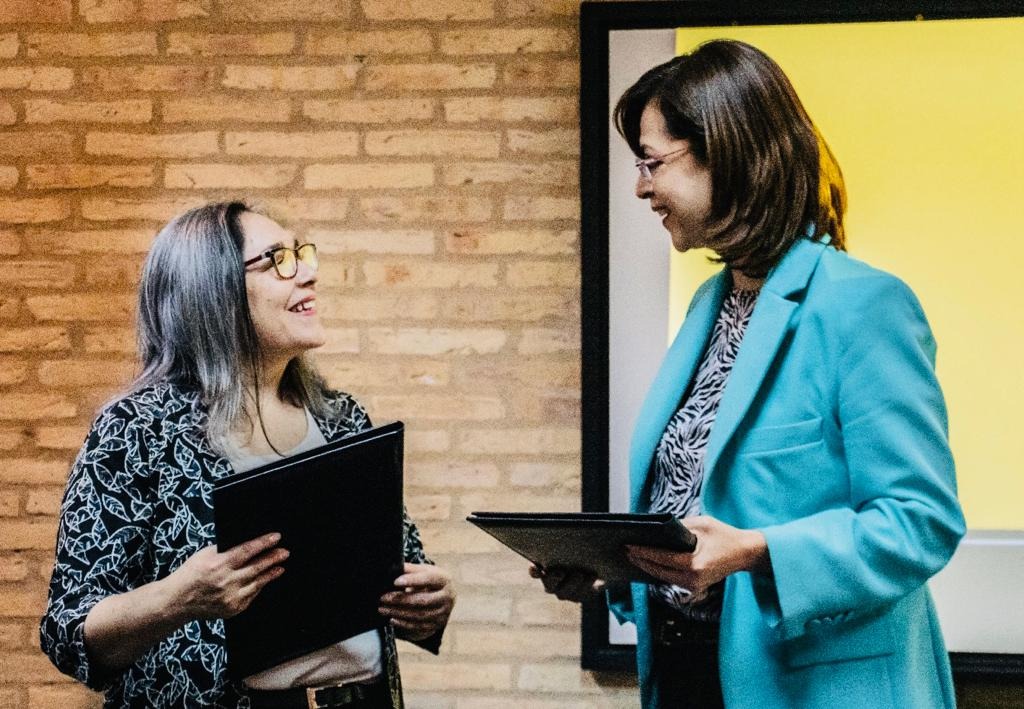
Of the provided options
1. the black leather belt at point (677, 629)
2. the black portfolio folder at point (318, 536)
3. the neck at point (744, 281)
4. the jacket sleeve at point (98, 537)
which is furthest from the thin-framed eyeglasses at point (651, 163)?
the jacket sleeve at point (98, 537)

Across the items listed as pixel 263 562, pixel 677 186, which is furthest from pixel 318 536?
pixel 677 186

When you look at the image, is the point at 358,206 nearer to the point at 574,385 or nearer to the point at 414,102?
the point at 414,102

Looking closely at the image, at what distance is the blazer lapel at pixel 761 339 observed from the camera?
61.6 inches

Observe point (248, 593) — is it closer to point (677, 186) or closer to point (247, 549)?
point (247, 549)

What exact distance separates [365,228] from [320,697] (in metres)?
1.43

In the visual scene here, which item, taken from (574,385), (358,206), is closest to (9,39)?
(358,206)

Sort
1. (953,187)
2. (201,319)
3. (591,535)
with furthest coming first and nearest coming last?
(953,187)
(201,319)
(591,535)

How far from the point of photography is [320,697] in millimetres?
1714

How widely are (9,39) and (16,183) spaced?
0.41 m

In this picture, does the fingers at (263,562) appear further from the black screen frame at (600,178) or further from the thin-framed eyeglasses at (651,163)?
the black screen frame at (600,178)

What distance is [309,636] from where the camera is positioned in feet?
5.34

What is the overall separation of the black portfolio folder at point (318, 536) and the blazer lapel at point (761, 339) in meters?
0.50

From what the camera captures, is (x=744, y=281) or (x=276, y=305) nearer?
(x=744, y=281)

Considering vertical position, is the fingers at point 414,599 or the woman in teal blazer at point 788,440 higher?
the woman in teal blazer at point 788,440
